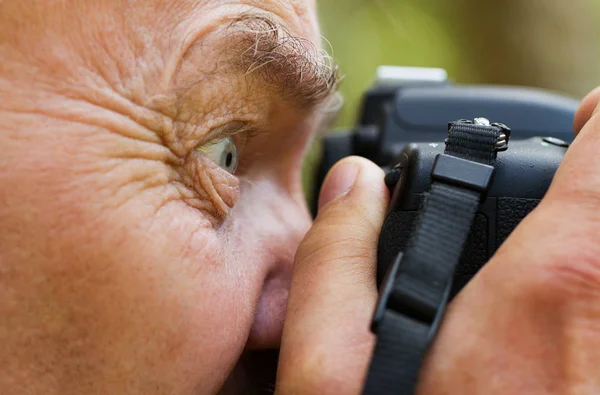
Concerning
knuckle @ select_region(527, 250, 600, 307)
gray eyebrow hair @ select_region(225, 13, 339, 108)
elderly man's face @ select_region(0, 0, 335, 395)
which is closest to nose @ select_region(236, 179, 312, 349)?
elderly man's face @ select_region(0, 0, 335, 395)

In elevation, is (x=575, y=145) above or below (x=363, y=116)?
above

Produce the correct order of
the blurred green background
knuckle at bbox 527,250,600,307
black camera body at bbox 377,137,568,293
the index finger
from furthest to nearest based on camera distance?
the blurred green background < the index finger < black camera body at bbox 377,137,568,293 < knuckle at bbox 527,250,600,307

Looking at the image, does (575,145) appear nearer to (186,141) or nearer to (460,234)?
(460,234)

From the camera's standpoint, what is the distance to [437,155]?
1.81 ft

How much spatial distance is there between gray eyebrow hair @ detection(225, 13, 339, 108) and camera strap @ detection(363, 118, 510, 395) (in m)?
0.18

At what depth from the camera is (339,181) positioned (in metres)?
0.68

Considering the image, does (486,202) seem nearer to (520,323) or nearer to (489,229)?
(489,229)

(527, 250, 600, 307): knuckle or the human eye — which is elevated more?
(527, 250, 600, 307): knuckle

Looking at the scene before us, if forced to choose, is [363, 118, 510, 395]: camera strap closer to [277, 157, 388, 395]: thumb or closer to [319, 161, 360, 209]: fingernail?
[277, 157, 388, 395]: thumb

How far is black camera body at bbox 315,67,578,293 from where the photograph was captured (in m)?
0.54

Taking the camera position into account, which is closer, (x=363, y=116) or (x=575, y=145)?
(x=575, y=145)

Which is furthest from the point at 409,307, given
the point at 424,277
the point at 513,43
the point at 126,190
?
the point at 513,43

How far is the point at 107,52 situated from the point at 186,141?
0.36ft

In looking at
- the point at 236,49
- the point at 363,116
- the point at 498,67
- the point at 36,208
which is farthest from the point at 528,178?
the point at 498,67
